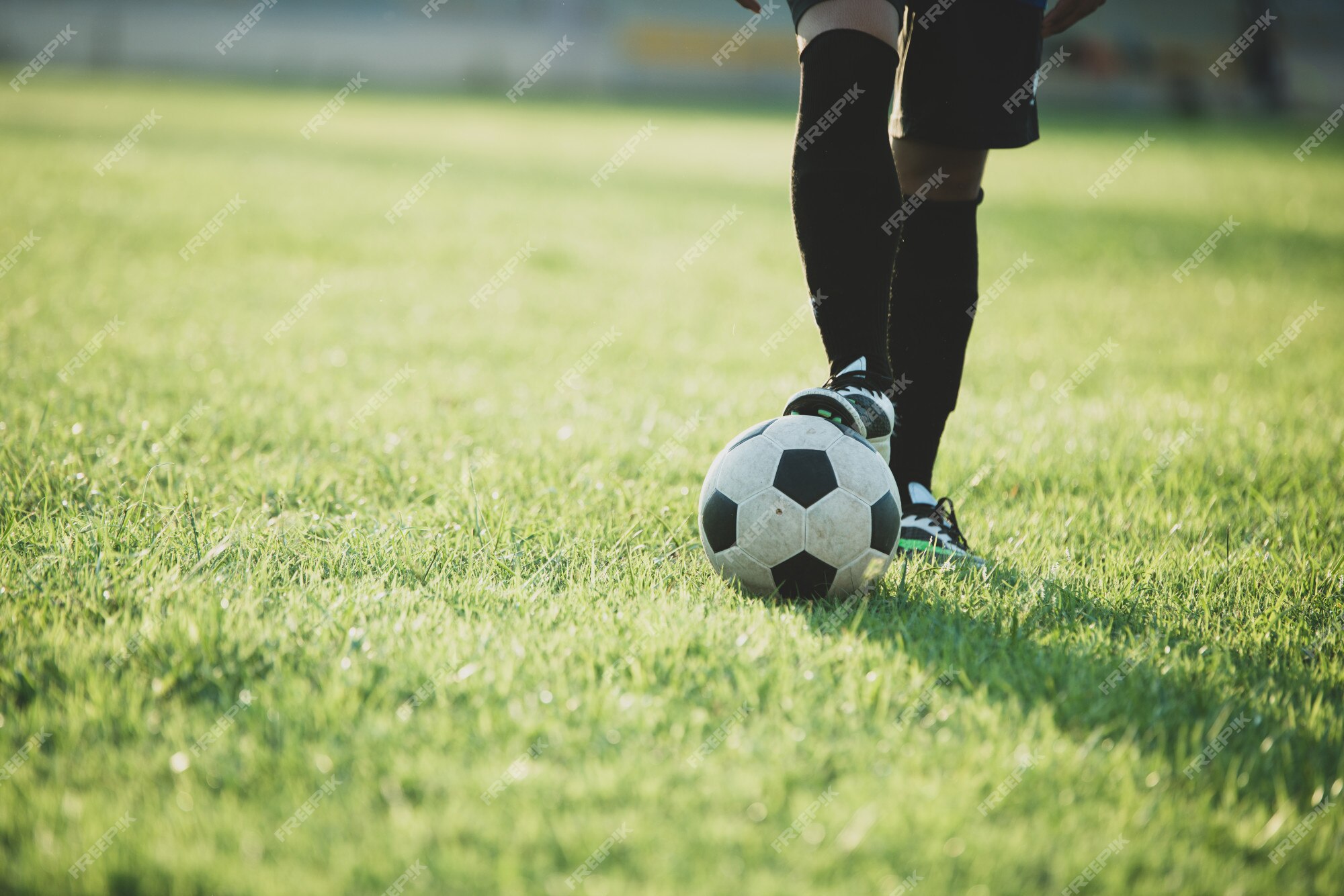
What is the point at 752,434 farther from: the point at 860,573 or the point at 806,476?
the point at 860,573

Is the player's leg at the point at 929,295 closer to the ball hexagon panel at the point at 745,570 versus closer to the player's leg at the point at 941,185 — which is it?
the player's leg at the point at 941,185

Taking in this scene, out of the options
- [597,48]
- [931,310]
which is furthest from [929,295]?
[597,48]

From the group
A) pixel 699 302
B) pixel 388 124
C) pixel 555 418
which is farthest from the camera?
pixel 388 124

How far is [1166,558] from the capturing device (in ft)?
8.92

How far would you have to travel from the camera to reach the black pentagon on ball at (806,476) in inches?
88.2

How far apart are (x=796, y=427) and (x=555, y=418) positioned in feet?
5.67

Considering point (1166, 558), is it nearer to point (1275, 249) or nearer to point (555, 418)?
point (555, 418)

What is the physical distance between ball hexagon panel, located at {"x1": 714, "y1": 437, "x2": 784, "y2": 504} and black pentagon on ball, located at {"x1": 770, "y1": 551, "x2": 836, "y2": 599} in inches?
7.0

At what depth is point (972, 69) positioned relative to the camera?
8.37ft

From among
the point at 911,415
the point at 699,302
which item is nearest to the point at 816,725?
the point at 911,415

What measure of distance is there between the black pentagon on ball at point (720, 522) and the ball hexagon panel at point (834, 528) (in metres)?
0.17

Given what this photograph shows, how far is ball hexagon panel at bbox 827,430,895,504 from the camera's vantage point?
7.39 ft

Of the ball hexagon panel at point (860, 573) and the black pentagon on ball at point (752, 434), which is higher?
the black pentagon on ball at point (752, 434)

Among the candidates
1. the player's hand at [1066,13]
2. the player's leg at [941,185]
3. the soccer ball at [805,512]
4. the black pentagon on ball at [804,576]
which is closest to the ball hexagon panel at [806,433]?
the soccer ball at [805,512]
